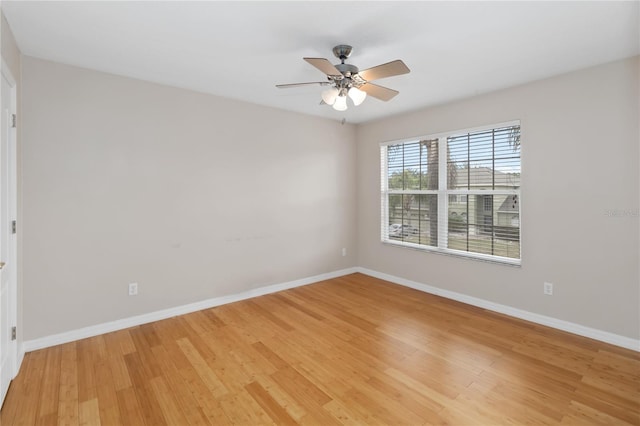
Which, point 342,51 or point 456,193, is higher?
point 342,51

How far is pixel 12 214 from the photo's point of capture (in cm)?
237

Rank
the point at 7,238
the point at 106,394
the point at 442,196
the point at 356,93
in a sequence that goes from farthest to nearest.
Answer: the point at 442,196 → the point at 356,93 → the point at 7,238 → the point at 106,394

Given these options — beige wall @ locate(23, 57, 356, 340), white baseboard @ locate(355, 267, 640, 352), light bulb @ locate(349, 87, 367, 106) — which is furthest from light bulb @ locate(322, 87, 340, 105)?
white baseboard @ locate(355, 267, 640, 352)

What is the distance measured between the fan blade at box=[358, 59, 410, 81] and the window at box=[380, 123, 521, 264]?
1.95 metres

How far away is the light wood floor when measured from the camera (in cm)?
195

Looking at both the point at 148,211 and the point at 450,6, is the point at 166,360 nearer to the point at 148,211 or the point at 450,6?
the point at 148,211

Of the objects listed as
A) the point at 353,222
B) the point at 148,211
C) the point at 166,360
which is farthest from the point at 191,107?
the point at 353,222

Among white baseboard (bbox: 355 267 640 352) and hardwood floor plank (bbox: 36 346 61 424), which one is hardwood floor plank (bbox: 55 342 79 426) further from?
white baseboard (bbox: 355 267 640 352)

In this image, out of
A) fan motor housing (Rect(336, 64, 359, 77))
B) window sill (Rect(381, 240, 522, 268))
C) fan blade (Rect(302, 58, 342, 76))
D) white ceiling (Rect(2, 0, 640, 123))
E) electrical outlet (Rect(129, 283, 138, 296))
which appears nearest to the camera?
white ceiling (Rect(2, 0, 640, 123))

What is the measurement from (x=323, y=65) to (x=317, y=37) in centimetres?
29

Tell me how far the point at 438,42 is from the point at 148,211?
124 inches

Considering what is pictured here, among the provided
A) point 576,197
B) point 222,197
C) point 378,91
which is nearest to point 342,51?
point 378,91

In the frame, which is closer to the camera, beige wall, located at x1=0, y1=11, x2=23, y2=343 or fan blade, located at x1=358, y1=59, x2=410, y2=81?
fan blade, located at x1=358, y1=59, x2=410, y2=81

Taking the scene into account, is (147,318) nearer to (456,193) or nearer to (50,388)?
(50,388)
